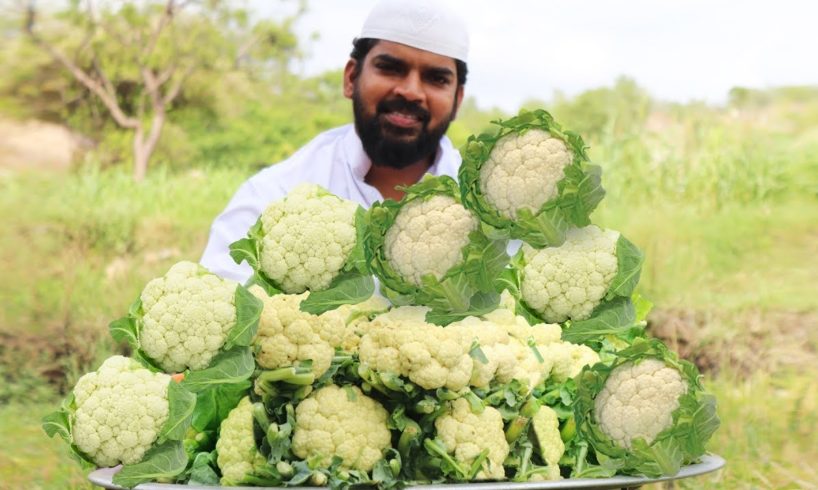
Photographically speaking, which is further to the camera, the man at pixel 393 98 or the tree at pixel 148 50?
the tree at pixel 148 50

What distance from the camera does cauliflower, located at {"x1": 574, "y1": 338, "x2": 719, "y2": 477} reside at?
1943 millimetres

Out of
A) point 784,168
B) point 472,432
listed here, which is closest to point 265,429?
point 472,432

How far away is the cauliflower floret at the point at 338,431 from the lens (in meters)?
1.89

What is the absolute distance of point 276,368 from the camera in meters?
1.89

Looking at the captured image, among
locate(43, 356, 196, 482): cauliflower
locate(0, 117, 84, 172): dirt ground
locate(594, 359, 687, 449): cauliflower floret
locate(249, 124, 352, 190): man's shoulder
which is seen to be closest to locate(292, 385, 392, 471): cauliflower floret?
locate(43, 356, 196, 482): cauliflower

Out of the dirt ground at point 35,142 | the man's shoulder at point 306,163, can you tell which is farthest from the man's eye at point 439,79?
the dirt ground at point 35,142

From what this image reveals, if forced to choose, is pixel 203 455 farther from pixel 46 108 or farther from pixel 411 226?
pixel 46 108

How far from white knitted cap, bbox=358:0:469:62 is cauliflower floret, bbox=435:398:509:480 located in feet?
7.29

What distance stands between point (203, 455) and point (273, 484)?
198 mm

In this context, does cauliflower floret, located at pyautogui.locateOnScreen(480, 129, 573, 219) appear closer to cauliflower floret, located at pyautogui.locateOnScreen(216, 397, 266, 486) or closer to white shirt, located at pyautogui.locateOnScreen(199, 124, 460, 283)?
cauliflower floret, located at pyautogui.locateOnScreen(216, 397, 266, 486)

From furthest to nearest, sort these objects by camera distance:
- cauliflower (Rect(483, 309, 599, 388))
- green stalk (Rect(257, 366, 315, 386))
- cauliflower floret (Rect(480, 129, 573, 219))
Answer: cauliflower (Rect(483, 309, 599, 388))
green stalk (Rect(257, 366, 315, 386))
cauliflower floret (Rect(480, 129, 573, 219))

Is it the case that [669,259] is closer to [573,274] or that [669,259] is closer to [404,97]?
[404,97]

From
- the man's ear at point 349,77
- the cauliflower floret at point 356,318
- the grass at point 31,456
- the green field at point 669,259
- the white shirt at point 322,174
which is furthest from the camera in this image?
the green field at point 669,259

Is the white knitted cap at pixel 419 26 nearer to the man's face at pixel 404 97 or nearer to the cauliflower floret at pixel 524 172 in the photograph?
the man's face at pixel 404 97
